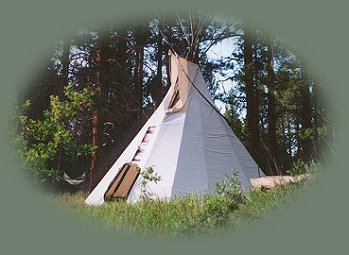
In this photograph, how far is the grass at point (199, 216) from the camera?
453cm

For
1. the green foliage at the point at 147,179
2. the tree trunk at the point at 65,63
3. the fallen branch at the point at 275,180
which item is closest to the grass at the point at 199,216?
the fallen branch at the point at 275,180

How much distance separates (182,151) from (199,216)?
3.73m

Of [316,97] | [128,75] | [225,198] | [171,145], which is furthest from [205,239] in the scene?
[128,75]

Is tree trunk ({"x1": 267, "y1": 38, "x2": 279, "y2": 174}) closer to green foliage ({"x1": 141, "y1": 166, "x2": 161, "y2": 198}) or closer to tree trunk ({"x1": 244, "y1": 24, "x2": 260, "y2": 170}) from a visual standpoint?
tree trunk ({"x1": 244, "y1": 24, "x2": 260, "y2": 170})

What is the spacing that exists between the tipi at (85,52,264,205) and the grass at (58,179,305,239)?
2.14 m

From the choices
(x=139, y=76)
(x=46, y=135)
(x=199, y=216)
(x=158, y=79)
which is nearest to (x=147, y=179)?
(x=46, y=135)

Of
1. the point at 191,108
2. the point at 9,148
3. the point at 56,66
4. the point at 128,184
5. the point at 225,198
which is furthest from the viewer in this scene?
the point at 56,66

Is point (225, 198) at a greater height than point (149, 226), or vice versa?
point (225, 198)

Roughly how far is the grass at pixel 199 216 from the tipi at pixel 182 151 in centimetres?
214

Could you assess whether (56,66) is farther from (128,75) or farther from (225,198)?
(225,198)

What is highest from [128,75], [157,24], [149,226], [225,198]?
[157,24]

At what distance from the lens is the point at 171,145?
8.54 meters

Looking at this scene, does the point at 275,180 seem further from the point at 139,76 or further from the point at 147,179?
the point at 139,76

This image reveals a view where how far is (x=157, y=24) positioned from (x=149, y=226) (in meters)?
9.84
